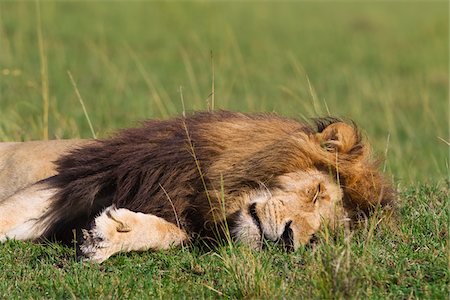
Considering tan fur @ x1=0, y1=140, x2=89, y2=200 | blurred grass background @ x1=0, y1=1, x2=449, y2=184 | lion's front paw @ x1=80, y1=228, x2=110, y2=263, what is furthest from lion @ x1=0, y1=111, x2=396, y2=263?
blurred grass background @ x1=0, y1=1, x2=449, y2=184

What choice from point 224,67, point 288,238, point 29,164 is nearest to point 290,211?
point 288,238

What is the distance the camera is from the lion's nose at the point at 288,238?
3633 millimetres

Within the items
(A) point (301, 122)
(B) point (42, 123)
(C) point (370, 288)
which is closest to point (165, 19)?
(B) point (42, 123)

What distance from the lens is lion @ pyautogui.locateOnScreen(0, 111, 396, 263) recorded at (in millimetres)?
3676

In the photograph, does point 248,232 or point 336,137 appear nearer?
point 248,232

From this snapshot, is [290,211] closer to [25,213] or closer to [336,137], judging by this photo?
[336,137]

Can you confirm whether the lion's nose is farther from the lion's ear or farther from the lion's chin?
the lion's ear

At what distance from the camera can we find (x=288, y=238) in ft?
12.0

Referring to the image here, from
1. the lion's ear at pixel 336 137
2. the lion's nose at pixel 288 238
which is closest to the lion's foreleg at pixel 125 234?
the lion's nose at pixel 288 238

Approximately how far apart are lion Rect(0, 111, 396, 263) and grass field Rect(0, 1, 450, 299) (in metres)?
0.10

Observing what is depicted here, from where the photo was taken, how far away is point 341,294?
123 inches

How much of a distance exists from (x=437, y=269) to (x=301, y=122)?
3.20 ft

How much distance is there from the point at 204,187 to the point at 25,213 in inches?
32.6

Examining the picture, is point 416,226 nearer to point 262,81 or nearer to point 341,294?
point 341,294
